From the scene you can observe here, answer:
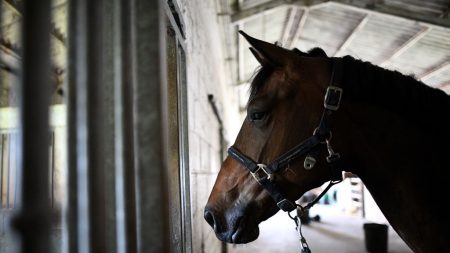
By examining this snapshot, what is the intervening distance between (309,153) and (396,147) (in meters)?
0.30

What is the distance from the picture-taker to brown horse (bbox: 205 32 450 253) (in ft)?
3.51

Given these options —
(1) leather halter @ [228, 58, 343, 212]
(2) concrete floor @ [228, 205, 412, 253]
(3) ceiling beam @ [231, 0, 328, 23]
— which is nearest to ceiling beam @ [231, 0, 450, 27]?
(3) ceiling beam @ [231, 0, 328, 23]

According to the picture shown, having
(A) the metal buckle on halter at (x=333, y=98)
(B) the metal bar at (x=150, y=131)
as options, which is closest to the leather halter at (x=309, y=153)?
(A) the metal buckle on halter at (x=333, y=98)

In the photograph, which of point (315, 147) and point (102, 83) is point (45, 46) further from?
point (315, 147)

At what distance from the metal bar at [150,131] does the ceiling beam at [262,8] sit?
480 cm

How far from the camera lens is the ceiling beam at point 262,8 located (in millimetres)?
5086

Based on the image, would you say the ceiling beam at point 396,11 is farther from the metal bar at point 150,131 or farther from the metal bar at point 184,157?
the metal bar at point 150,131

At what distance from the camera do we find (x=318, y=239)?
5441mm

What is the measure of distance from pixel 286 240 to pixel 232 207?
15.5 feet

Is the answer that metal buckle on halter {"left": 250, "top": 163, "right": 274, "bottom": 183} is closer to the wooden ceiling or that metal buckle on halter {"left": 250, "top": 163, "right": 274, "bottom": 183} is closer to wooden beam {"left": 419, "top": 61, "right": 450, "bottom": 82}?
the wooden ceiling

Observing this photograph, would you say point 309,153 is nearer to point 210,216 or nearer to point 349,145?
point 349,145

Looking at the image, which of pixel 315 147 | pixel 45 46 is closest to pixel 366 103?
pixel 315 147

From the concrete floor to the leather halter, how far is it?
3547 mm

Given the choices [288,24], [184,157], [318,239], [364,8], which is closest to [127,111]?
[184,157]
